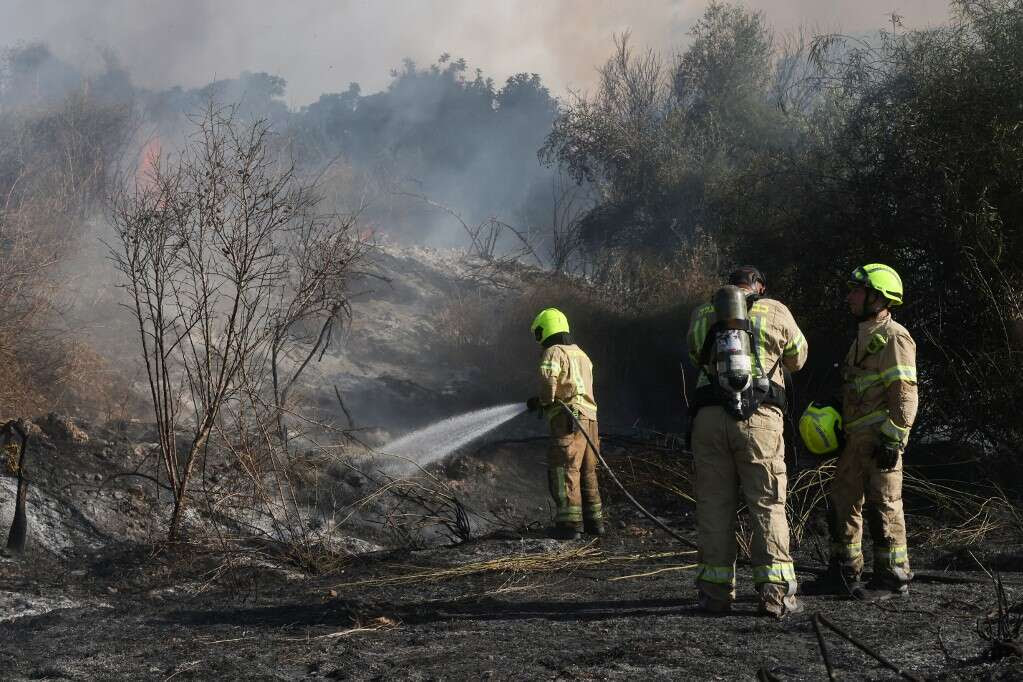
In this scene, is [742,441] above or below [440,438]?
below

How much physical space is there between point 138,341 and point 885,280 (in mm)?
12079

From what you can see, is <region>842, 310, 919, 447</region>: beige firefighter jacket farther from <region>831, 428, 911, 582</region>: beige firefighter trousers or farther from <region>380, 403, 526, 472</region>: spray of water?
<region>380, 403, 526, 472</region>: spray of water

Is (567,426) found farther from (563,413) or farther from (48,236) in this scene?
(48,236)

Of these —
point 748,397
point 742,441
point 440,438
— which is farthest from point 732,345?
point 440,438

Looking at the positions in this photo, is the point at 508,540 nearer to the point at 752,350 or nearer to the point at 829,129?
the point at 752,350

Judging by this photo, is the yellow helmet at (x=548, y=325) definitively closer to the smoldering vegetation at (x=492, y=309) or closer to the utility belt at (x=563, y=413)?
the utility belt at (x=563, y=413)

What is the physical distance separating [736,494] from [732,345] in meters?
0.72

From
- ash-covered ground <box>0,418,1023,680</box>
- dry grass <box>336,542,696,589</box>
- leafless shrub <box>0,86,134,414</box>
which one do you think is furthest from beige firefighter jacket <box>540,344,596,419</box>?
leafless shrub <box>0,86,134,414</box>

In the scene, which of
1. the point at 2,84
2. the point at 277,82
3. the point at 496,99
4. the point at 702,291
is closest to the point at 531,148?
the point at 496,99

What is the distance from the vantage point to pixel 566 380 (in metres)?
7.18

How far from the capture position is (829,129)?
51.8 feet

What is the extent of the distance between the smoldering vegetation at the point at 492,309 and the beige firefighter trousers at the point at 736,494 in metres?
0.71

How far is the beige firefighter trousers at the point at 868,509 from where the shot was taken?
500 centimetres

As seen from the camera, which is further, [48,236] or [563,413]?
[48,236]
